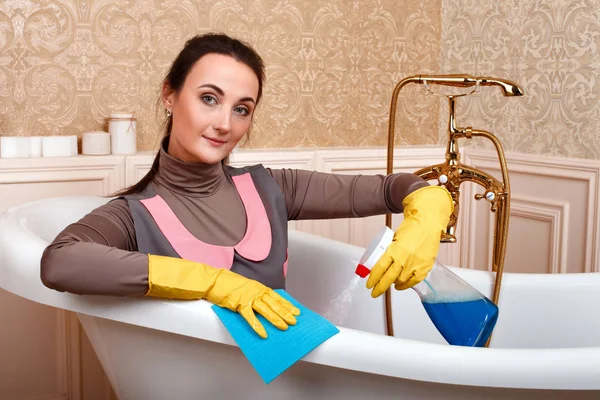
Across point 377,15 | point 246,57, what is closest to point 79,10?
point 246,57

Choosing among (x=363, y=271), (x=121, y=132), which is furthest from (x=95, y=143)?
(x=363, y=271)

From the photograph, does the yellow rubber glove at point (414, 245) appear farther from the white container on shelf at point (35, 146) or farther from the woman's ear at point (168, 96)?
the white container on shelf at point (35, 146)

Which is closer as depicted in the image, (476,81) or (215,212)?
(215,212)

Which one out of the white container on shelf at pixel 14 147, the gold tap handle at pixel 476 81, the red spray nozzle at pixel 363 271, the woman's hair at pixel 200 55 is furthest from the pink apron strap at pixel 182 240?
the white container on shelf at pixel 14 147

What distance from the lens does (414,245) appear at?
127 cm

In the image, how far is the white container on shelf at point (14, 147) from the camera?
6.64ft

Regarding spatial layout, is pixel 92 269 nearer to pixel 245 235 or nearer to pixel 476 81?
pixel 245 235

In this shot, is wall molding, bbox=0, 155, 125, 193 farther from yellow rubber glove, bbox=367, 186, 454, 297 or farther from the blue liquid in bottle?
the blue liquid in bottle

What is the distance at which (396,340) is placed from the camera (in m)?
1.04

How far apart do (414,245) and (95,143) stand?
1210 mm

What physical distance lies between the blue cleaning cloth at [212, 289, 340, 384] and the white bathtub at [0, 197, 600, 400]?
0.07ft

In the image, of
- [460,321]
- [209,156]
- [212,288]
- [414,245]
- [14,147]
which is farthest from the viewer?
[14,147]

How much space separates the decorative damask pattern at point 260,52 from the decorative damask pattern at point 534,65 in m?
0.14

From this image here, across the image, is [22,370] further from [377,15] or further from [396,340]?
[377,15]
